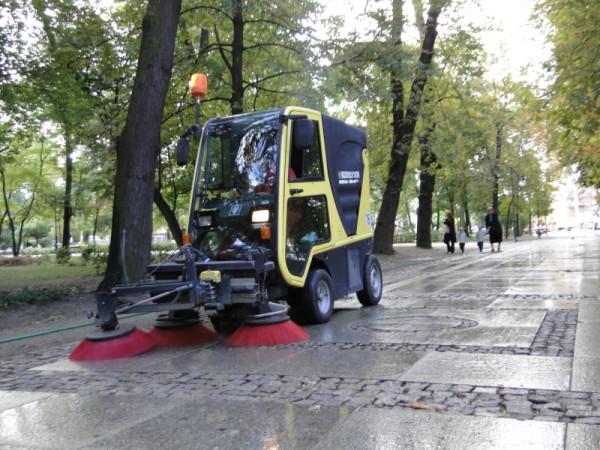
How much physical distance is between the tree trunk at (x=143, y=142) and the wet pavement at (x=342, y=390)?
3310mm

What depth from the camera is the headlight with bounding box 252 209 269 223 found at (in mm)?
7593

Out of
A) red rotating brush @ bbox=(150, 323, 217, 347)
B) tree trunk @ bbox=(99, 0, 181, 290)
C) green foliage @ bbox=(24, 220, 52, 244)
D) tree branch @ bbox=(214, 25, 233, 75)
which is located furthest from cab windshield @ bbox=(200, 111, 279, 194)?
green foliage @ bbox=(24, 220, 52, 244)

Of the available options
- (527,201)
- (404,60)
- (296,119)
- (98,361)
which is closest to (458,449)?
(98,361)

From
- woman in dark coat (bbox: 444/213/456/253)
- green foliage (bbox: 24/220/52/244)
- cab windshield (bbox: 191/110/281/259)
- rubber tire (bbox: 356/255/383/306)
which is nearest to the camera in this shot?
cab windshield (bbox: 191/110/281/259)

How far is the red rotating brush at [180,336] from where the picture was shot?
7285mm

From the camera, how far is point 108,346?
661cm

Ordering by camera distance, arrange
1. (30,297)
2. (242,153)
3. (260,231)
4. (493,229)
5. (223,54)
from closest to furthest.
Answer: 1. (260,231)
2. (242,153)
3. (30,297)
4. (223,54)
5. (493,229)

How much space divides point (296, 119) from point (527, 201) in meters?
57.7

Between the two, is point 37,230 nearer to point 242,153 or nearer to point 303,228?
point 242,153

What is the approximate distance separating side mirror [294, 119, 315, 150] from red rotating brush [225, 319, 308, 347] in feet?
7.65

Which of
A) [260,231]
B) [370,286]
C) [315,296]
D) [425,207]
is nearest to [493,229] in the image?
[425,207]

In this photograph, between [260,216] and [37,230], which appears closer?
[260,216]

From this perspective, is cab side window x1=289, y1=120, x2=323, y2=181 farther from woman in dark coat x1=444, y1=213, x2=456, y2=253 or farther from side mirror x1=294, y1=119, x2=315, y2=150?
woman in dark coat x1=444, y1=213, x2=456, y2=253

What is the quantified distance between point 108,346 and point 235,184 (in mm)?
2718
